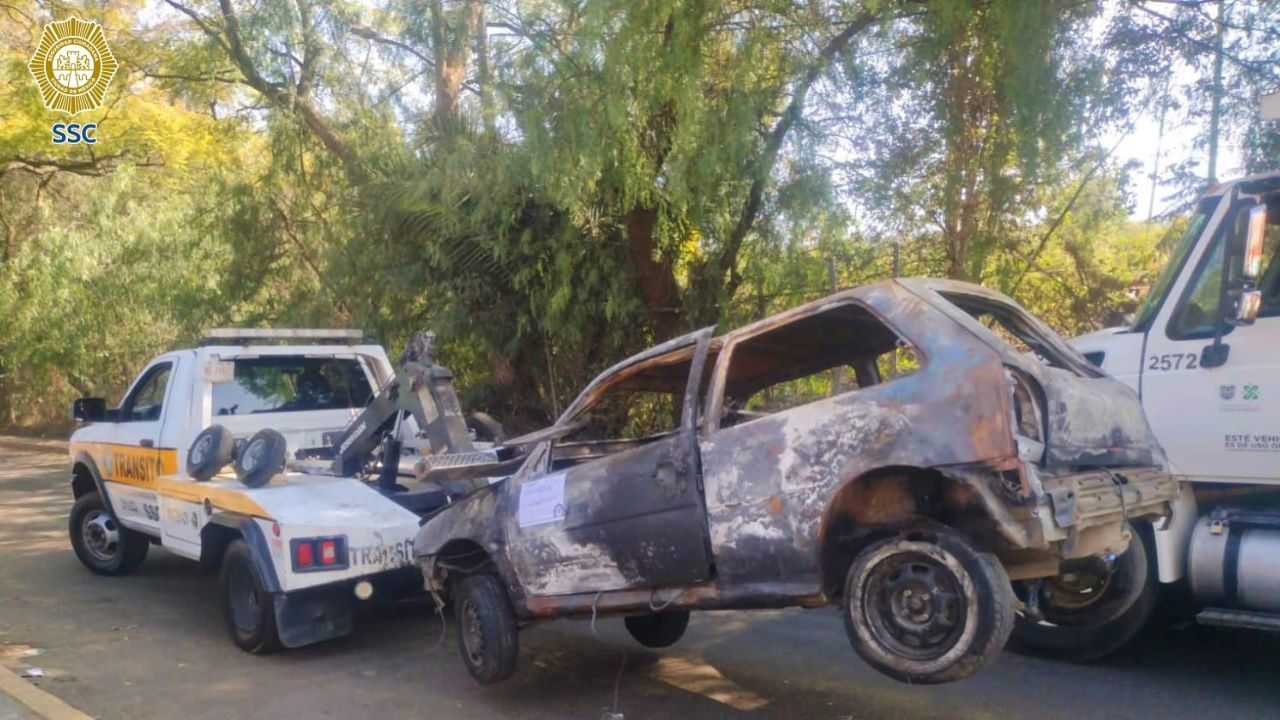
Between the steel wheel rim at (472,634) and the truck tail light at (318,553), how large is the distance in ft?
3.22

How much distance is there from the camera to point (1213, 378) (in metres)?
5.83

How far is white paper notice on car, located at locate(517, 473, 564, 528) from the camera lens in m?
5.55

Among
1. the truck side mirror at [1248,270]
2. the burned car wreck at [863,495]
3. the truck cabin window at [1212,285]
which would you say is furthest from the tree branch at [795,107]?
the truck side mirror at [1248,270]

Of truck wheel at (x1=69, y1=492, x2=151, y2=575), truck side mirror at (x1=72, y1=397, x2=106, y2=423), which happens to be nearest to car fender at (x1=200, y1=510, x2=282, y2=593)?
truck wheel at (x1=69, y1=492, x2=151, y2=575)

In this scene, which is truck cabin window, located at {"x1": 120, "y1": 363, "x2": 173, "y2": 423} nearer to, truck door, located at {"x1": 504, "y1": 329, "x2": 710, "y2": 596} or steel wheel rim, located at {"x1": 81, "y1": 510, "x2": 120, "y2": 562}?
steel wheel rim, located at {"x1": 81, "y1": 510, "x2": 120, "y2": 562}

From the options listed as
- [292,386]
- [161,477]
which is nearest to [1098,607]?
[292,386]

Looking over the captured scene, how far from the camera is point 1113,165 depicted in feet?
33.2

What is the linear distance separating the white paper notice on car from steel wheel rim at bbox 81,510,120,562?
5.54 metres

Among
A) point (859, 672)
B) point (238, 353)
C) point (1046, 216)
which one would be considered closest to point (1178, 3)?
point (1046, 216)

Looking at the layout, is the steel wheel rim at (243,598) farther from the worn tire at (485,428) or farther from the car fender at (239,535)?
the worn tire at (485,428)

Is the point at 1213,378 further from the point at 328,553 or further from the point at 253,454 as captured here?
the point at 253,454

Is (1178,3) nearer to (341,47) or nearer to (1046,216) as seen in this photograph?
(1046,216)

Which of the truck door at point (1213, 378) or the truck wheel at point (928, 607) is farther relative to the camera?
the truck door at point (1213, 378)

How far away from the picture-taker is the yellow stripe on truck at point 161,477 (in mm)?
7051
